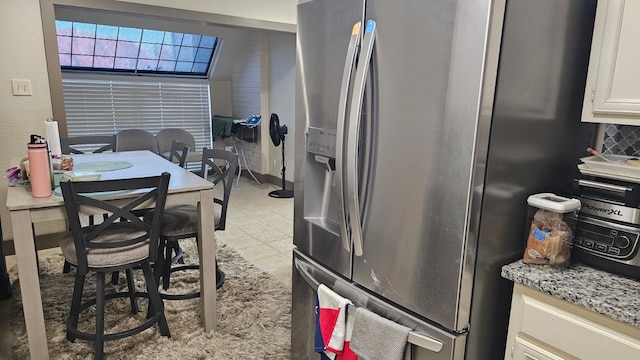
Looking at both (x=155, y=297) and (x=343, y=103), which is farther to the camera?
(x=155, y=297)

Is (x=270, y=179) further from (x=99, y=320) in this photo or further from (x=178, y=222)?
(x=99, y=320)

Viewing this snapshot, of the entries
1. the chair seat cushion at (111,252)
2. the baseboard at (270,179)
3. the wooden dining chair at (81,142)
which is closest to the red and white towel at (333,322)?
the chair seat cushion at (111,252)

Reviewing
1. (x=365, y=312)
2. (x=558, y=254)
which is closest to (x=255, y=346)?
(x=365, y=312)

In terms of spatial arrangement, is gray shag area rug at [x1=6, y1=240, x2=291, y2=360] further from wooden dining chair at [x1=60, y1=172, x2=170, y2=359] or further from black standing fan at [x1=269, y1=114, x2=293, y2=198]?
black standing fan at [x1=269, y1=114, x2=293, y2=198]

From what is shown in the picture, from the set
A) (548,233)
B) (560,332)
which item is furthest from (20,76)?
(560,332)

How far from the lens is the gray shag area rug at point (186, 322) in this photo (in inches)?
84.0

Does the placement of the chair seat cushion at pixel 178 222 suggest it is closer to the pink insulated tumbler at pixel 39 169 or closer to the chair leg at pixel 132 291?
the chair leg at pixel 132 291

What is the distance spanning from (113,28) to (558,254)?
18.5ft

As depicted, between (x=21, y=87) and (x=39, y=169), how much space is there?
1.81 m

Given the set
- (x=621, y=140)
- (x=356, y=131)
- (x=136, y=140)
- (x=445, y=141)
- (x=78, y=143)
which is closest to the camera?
(x=445, y=141)

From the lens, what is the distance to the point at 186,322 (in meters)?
2.40

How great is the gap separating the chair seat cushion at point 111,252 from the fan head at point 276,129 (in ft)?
10.8

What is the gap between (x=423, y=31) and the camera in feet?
3.87

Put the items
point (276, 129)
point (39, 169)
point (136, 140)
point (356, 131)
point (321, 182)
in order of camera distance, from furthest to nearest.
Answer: point (276, 129)
point (136, 140)
point (39, 169)
point (321, 182)
point (356, 131)
